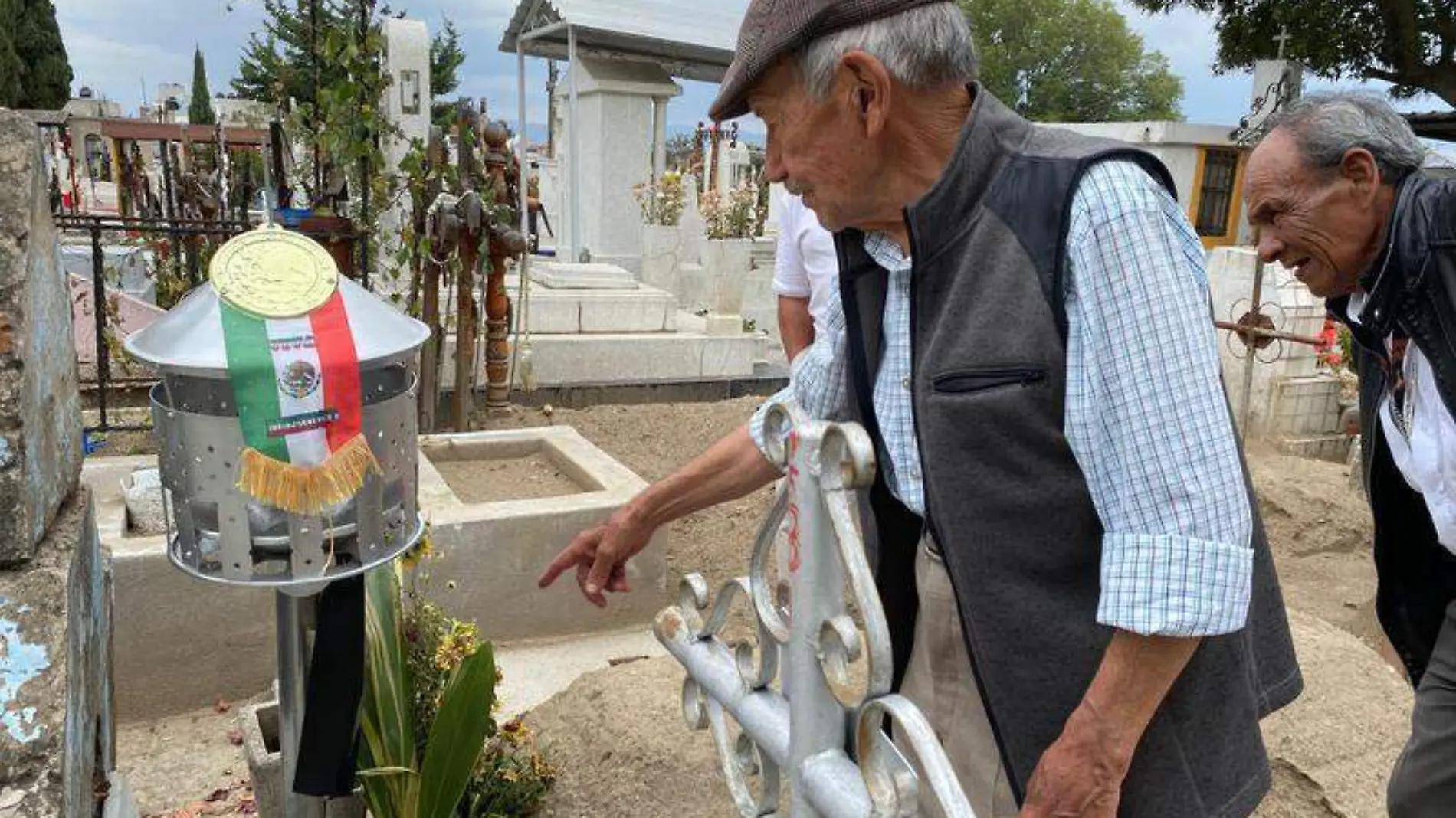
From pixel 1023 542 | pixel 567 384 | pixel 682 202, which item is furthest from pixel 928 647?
pixel 682 202

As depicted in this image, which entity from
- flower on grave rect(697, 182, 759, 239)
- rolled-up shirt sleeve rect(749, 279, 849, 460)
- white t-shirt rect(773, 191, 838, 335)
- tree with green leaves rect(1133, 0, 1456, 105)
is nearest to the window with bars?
tree with green leaves rect(1133, 0, 1456, 105)

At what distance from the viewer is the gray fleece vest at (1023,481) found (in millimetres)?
1190

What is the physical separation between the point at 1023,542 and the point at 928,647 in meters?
0.35

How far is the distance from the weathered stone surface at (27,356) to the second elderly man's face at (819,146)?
35.0 inches

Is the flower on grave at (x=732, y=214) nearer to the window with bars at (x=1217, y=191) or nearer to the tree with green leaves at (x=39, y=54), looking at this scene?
the window with bars at (x=1217, y=191)

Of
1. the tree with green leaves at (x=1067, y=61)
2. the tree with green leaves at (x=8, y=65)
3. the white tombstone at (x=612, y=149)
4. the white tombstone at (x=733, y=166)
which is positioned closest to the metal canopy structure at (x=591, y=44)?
the white tombstone at (x=612, y=149)

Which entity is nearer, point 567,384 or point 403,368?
point 403,368

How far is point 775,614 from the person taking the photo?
1.13 meters

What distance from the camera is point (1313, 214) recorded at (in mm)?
2002

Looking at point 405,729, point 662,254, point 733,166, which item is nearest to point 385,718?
point 405,729

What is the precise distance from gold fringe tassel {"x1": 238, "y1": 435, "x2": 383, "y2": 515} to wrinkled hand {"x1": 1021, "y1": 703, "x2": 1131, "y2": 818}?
3.16ft

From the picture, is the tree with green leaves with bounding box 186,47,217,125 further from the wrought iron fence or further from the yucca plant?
the yucca plant

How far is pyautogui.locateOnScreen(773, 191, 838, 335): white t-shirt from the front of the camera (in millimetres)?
3639

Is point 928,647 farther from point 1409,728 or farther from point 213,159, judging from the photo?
point 213,159
